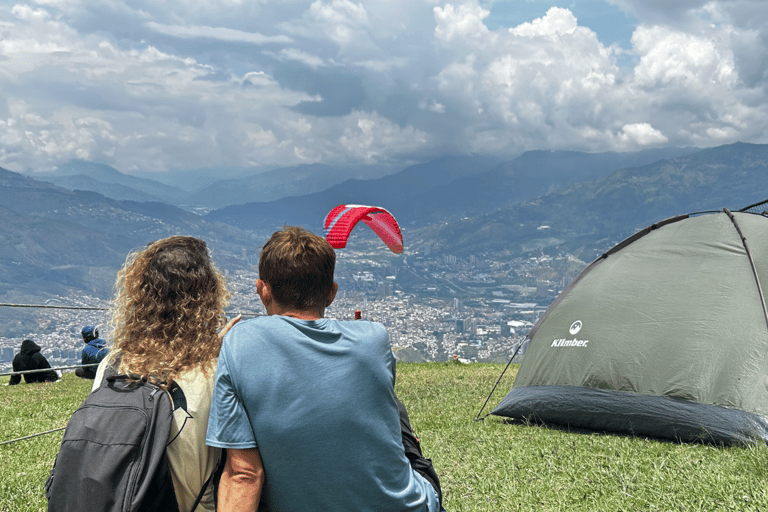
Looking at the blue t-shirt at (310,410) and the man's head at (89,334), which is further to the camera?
the man's head at (89,334)

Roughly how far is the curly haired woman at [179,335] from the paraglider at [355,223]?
9.02ft

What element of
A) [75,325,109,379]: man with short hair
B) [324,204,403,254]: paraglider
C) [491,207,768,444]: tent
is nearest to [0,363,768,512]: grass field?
[491,207,768,444]: tent

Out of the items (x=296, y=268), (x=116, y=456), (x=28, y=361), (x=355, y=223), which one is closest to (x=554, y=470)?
(x=355, y=223)

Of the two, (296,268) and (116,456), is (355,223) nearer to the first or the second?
(296,268)

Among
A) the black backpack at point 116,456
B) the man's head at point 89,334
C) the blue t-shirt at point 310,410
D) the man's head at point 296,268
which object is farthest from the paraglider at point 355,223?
the man's head at point 89,334

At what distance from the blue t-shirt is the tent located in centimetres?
549

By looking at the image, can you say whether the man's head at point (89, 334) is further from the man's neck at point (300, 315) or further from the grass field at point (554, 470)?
the man's neck at point (300, 315)

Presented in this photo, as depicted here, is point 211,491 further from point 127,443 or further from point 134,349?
point 134,349

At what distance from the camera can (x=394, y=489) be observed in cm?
318

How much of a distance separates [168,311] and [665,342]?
6.53 metres

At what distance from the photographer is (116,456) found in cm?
271

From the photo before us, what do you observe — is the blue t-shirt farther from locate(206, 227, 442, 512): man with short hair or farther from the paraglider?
the paraglider

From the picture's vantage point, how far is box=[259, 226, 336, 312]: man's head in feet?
10.3

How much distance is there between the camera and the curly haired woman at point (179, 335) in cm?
299
